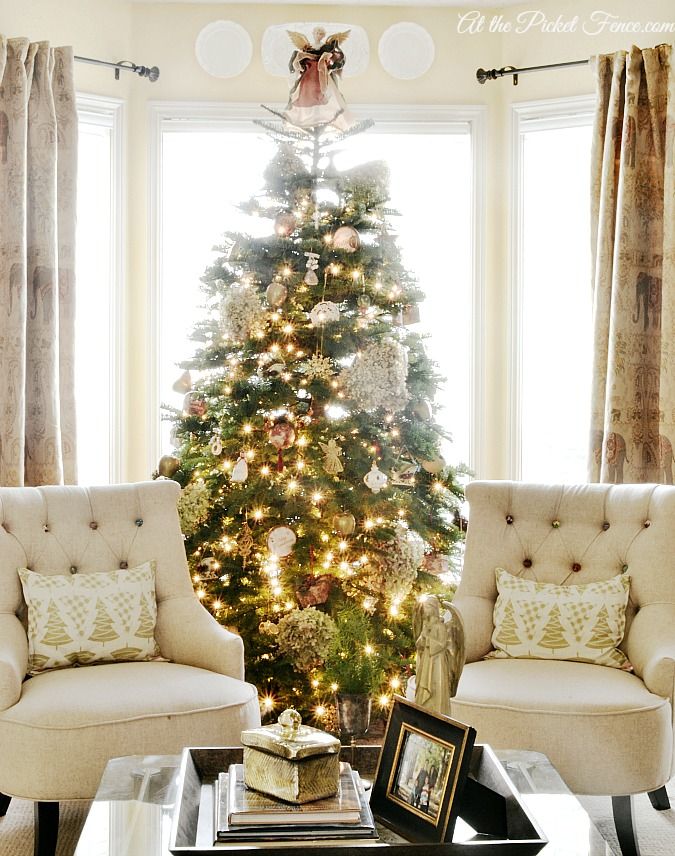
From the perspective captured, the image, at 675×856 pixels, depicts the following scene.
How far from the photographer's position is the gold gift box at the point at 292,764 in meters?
1.57

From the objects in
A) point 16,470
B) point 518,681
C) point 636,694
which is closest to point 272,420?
point 16,470

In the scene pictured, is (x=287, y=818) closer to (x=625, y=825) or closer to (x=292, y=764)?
(x=292, y=764)

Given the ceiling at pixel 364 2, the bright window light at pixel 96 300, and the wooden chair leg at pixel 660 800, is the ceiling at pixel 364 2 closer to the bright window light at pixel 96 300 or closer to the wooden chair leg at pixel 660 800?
the bright window light at pixel 96 300

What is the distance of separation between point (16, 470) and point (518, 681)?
202 centimetres

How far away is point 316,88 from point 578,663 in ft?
7.23

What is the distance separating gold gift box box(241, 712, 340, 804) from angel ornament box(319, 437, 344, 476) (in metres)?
1.60

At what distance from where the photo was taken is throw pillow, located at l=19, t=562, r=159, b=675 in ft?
8.36

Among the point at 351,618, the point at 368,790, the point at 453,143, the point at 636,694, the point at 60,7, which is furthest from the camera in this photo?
the point at 453,143

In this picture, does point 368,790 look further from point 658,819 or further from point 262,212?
point 262,212

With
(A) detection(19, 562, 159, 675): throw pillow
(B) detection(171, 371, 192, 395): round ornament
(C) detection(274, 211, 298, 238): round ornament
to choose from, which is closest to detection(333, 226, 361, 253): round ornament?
(C) detection(274, 211, 298, 238): round ornament

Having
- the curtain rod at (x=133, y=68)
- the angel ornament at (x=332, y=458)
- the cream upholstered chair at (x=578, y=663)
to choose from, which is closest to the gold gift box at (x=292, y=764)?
the cream upholstered chair at (x=578, y=663)

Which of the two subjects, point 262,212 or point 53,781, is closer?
point 53,781

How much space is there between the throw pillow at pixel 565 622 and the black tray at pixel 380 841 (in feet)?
2.74

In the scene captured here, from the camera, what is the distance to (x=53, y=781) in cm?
216
